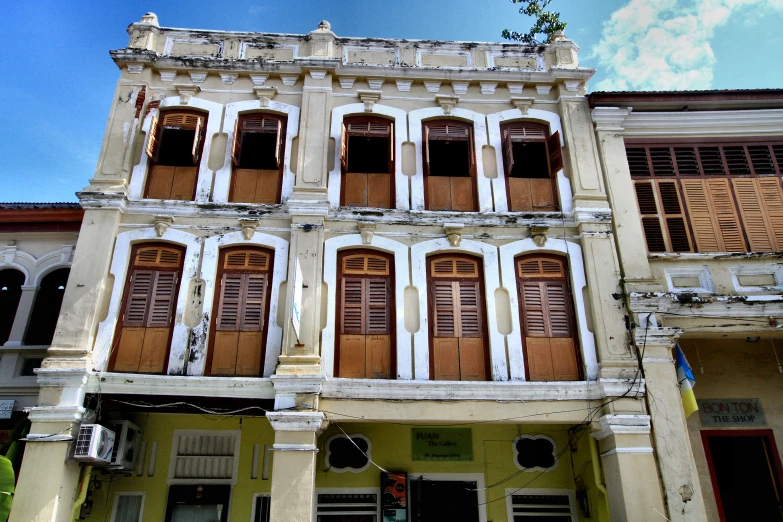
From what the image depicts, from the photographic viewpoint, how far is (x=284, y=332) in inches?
338

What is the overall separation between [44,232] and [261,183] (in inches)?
164

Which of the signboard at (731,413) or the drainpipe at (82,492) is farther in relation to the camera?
the signboard at (731,413)

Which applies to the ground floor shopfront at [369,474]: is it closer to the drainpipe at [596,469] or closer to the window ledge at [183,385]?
the drainpipe at [596,469]

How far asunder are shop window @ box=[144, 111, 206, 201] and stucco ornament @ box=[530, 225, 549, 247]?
18.7 feet

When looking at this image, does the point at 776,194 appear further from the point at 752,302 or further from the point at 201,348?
the point at 201,348

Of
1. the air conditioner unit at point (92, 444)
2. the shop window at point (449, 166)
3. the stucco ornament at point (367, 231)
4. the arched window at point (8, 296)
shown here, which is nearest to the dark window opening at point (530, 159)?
the shop window at point (449, 166)

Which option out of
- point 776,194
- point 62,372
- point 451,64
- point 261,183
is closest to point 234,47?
point 261,183

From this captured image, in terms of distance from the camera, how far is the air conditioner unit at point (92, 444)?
7.75m

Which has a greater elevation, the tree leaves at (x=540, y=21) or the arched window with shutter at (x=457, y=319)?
the tree leaves at (x=540, y=21)

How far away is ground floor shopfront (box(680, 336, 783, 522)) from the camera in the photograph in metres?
9.02

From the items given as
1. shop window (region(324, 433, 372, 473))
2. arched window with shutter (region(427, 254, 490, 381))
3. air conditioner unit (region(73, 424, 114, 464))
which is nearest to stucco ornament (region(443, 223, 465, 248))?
arched window with shutter (region(427, 254, 490, 381))

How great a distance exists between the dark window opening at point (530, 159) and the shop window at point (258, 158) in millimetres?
4168

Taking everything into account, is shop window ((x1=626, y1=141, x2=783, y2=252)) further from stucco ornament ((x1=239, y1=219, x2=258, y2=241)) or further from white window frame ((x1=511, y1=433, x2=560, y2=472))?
stucco ornament ((x1=239, y1=219, x2=258, y2=241))

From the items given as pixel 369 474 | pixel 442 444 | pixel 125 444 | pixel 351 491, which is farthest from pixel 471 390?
pixel 125 444
